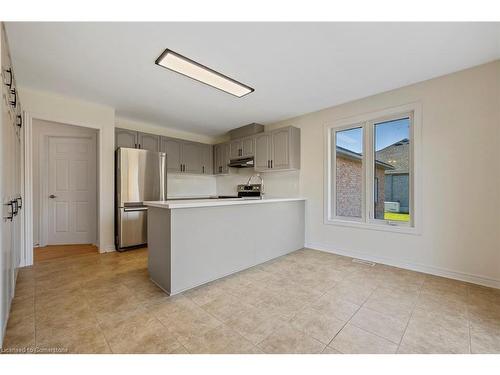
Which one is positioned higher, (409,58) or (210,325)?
(409,58)

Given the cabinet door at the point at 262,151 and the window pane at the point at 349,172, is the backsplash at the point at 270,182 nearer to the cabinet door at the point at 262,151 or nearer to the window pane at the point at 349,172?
the cabinet door at the point at 262,151

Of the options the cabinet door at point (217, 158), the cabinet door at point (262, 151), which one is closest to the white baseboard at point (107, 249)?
the cabinet door at point (217, 158)

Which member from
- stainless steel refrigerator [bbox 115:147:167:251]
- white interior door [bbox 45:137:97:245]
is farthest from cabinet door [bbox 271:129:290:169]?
white interior door [bbox 45:137:97:245]

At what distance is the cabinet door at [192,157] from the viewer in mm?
4825

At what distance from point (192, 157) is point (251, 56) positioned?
316cm

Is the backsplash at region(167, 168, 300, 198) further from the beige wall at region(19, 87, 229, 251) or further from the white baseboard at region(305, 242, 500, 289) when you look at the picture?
the beige wall at region(19, 87, 229, 251)

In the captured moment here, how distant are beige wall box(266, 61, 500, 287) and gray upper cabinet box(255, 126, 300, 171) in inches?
51.5

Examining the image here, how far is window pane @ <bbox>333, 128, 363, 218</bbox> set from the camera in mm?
3387

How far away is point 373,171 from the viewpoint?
3232 millimetres

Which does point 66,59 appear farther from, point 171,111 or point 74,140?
point 74,140

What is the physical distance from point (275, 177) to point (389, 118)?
84.4 inches

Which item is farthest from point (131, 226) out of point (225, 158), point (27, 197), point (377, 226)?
point (377, 226)
